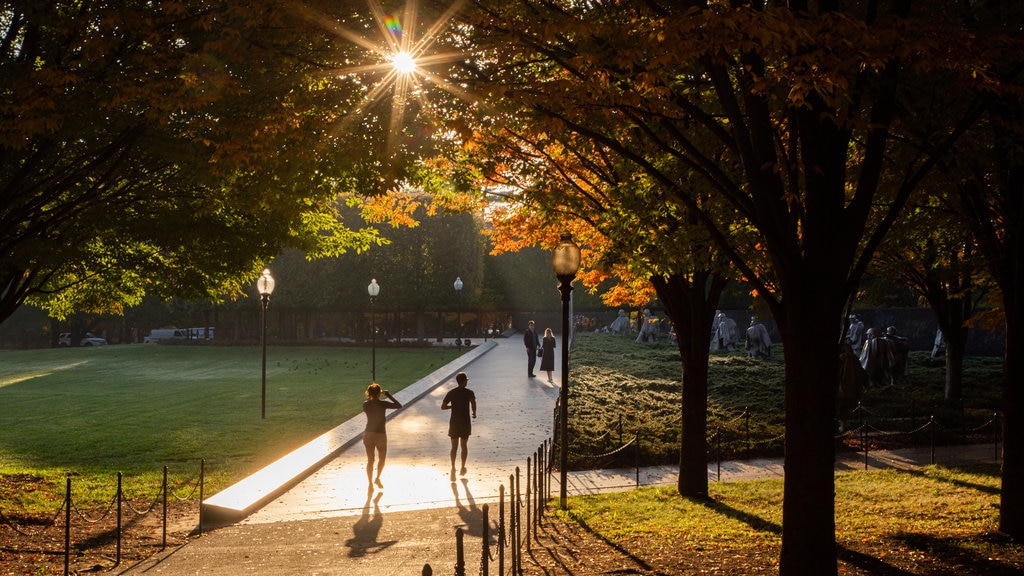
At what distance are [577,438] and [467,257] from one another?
42.7m

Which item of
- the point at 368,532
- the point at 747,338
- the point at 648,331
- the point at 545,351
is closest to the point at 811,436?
the point at 368,532

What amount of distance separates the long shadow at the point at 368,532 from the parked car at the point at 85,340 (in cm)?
6434

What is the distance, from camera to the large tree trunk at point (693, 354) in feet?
38.5

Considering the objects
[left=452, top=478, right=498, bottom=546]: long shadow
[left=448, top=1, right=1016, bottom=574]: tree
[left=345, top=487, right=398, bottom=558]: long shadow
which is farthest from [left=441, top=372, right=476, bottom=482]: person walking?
[left=448, top=1, right=1016, bottom=574]: tree

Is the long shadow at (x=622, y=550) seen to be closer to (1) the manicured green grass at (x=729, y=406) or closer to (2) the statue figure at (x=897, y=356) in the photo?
(1) the manicured green grass at (x=729, y=406)

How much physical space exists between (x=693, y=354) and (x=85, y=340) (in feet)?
229

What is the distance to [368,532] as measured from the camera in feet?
32.4

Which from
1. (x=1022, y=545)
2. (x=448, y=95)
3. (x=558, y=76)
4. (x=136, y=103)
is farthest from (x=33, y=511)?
(x=1022, y=545)

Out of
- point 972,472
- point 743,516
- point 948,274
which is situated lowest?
point 743,516

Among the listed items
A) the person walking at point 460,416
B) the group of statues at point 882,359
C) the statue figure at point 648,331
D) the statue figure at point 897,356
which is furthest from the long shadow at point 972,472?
the statue figure at point 648,331

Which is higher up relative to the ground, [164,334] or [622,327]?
[622,327]

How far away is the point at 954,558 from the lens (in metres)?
7.32

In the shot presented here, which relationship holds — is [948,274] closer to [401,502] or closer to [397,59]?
[401,502]

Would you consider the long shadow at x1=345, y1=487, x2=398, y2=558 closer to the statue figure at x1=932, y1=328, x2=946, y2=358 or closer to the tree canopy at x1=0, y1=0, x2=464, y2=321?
the tree canopy at x1=0, y1=0, x2=464, y2=321
